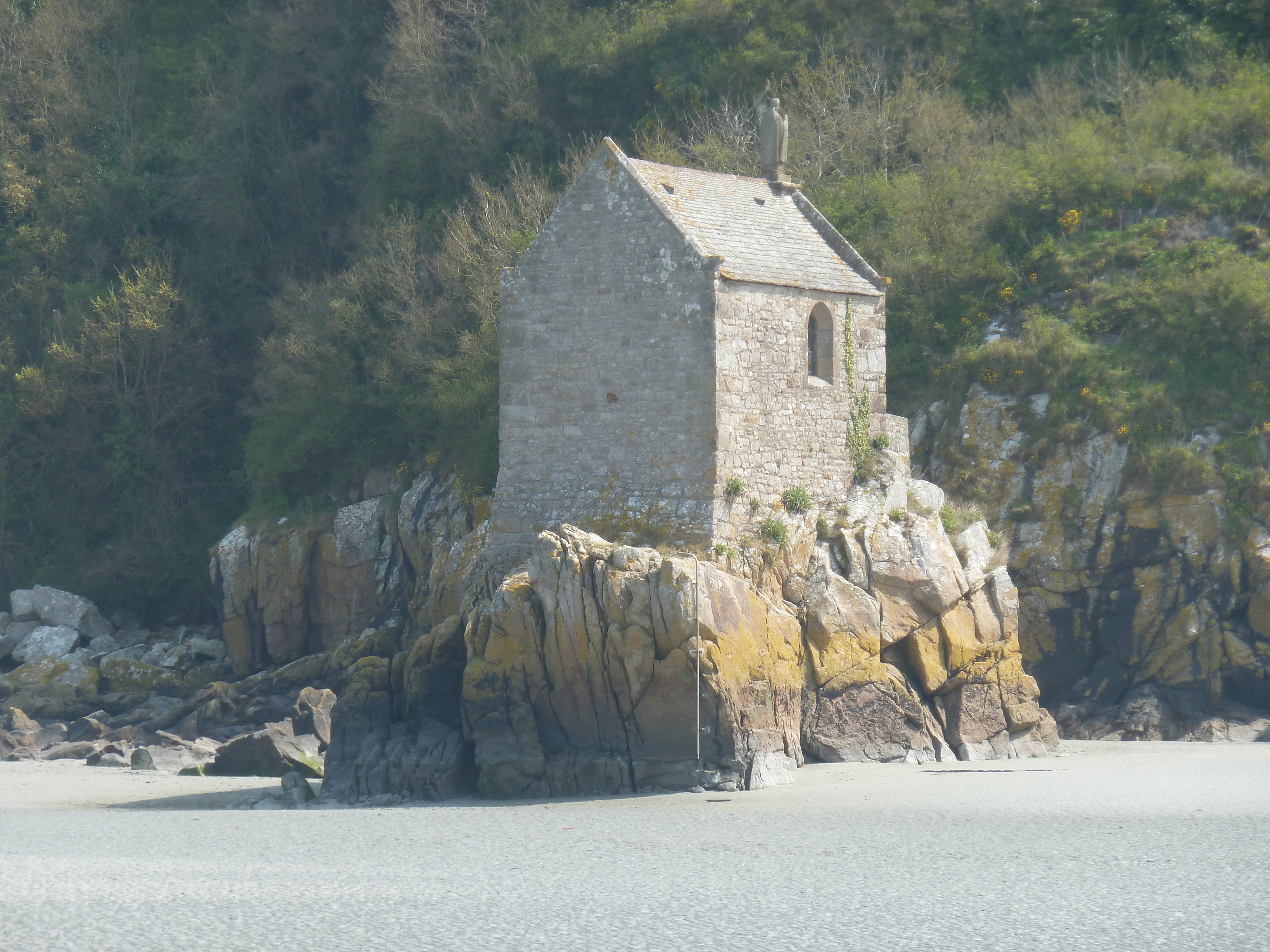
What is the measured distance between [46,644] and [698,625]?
1876 cm

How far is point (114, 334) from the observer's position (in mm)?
37906

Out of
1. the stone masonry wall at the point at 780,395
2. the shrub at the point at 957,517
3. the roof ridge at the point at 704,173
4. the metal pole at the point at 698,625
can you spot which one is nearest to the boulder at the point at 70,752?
the metal pole at the point at 698,625

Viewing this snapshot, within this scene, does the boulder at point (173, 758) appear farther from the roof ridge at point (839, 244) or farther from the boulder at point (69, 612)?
the roof ridge at point (839, 244)

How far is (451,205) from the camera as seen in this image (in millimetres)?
35812

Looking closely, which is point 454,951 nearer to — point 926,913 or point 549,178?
point 926,913

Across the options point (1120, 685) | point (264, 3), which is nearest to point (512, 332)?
point (1120, 685)

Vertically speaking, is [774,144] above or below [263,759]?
above

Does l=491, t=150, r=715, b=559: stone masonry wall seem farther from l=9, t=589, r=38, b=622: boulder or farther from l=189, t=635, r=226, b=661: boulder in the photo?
l=9, t=589, r=38, b=622: boulder

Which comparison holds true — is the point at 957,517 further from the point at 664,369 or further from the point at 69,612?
the point at 69,612

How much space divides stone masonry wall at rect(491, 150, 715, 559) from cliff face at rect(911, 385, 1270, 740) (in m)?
6.76

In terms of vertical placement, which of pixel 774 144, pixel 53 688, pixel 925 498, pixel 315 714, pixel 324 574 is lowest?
pixel 315 714

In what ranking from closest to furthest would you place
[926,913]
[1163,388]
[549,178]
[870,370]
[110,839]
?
1. [926,913]
2. [110,839]
3. [870,370]
4. [1163,388]
5. [549,178]

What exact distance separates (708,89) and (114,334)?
14.3 metres

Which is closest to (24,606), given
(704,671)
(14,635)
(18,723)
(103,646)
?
(14,635)
